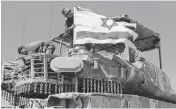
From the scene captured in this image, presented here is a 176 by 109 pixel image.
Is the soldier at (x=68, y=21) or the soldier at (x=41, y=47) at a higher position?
the soldier at (x=68, y=21)

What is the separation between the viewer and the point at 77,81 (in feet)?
81.3

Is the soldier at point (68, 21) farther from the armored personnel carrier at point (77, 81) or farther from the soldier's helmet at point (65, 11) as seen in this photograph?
the armored personnel carrier at point (77, 81)

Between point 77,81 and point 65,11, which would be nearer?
point 77,81

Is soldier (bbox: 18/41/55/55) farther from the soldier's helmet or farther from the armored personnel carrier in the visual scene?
the soldier's helmet

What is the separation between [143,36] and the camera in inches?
1312

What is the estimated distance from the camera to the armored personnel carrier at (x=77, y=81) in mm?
23578

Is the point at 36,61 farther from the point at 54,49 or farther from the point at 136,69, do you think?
the point at 136,69

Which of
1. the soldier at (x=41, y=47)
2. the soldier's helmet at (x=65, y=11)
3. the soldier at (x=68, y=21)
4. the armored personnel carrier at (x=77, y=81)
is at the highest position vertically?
the soldier's helmet at (x=65, y=11)

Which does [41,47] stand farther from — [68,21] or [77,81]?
[68,21]

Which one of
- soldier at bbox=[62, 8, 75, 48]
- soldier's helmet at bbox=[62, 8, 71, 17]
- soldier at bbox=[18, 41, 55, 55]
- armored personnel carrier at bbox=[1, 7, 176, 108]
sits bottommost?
armored personnel carrier at bbox=[1, 7, 176, 108]

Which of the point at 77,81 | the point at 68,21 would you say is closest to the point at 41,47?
the point at 77,81

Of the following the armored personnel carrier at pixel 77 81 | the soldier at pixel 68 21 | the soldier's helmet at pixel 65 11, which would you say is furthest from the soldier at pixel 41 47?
the soldier's helmet at pixel 65 11

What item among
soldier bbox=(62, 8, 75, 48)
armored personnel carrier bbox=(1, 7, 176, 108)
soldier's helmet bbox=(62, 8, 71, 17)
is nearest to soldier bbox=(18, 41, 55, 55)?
armored personnel carrier bbox=(1, 7, 176, 108)

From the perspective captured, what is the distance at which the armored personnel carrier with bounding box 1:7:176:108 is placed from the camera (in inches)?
928
